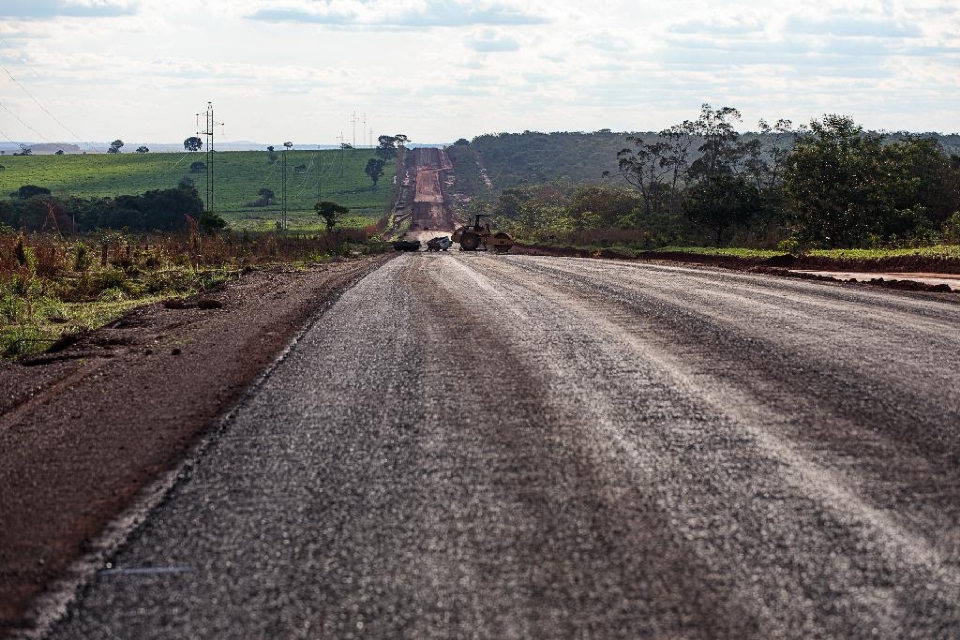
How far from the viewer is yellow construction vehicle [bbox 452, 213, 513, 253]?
50.8 m

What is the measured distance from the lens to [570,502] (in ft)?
20.2

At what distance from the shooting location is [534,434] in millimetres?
7879

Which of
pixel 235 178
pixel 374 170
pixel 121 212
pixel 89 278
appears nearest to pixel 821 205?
pixel 89 278

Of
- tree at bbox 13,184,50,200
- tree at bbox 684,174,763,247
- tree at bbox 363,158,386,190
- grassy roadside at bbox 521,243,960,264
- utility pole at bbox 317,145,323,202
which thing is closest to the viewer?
grassy roadside at bbox 521,243,960,264

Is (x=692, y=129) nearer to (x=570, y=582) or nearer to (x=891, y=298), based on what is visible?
(x=891, y=298)

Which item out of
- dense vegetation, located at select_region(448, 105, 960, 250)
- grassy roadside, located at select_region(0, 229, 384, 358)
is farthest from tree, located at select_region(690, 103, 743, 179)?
grassy roadside, located at select_region(0, 229, 384, 358)

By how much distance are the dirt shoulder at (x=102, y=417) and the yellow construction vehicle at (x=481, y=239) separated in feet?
111

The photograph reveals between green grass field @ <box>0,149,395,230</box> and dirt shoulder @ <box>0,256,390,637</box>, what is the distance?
8830 centimetres

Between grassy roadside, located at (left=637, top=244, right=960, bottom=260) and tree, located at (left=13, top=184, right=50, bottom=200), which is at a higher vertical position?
tree, located at (left=13, top=184, right=50, bottom=200)

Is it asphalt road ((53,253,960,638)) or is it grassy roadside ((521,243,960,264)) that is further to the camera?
grassy roadside ((521,243,960,264))

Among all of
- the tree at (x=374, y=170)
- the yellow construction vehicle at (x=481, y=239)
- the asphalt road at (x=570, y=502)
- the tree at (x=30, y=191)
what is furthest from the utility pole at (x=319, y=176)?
the asphalt road at (x=570, y=502)

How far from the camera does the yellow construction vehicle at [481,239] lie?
5079cm

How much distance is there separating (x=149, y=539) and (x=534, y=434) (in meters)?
3.21

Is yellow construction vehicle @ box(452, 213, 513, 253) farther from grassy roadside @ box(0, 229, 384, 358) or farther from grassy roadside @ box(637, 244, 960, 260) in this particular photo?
grassy roadside @ box(0, 229, 384, 358)
